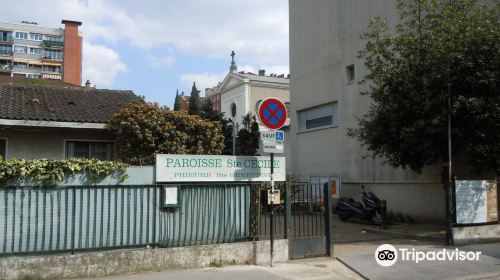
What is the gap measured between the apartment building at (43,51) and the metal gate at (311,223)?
86.6m

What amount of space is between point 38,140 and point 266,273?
8040 millimetres

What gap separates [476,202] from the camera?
536 inches

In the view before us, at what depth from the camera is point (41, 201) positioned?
350 inches

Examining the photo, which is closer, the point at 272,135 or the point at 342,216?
the point at 272,135

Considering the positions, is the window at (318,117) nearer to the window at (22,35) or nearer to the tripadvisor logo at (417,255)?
the tripadvisor logo at (417,255)

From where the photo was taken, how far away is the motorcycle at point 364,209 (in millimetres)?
18016

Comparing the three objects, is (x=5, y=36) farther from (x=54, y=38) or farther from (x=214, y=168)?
(x=214, y=168)

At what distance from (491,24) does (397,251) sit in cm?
726

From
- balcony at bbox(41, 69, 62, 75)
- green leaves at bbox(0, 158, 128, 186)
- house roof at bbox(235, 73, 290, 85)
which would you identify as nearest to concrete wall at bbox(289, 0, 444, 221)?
green leaves at bbox(0, 158, 128, 186)

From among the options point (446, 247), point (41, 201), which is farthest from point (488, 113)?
point (41, 201)

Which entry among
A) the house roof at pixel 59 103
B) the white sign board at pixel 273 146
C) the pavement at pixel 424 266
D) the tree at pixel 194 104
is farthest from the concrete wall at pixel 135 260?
the tree at pixel 194 104

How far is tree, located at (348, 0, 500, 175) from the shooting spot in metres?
13.8

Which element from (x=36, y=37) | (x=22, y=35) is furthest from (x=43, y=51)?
(x=22, y=35)

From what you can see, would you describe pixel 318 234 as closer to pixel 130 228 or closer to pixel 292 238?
pixel 292 238
